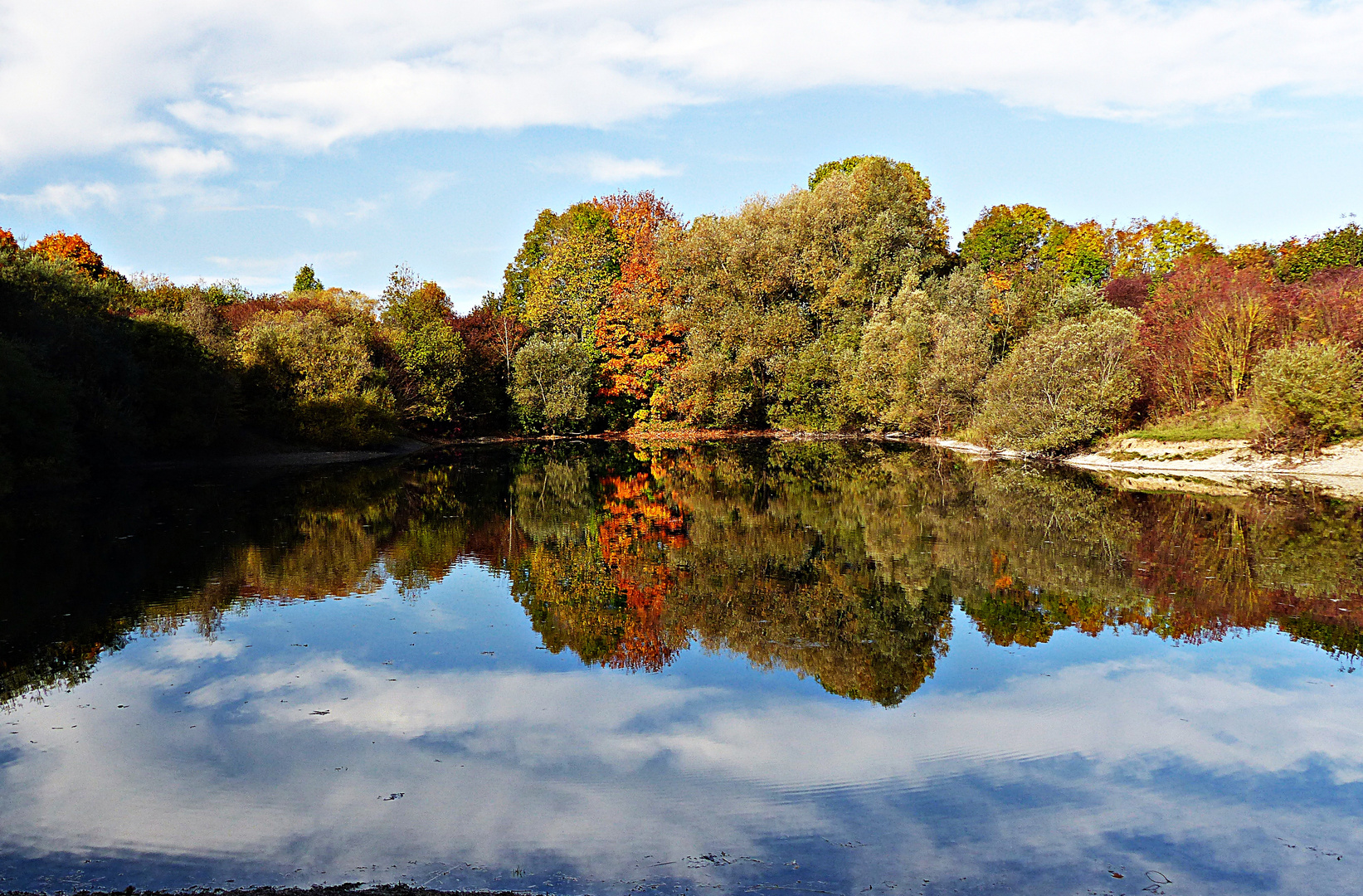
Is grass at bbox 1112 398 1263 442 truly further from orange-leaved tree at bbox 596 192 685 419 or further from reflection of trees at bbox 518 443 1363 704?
orange-leaved tree at bbox 596 192 685 419

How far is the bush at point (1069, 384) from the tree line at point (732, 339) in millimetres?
108

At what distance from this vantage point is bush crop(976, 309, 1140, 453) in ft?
106

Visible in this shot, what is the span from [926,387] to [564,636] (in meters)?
34.5

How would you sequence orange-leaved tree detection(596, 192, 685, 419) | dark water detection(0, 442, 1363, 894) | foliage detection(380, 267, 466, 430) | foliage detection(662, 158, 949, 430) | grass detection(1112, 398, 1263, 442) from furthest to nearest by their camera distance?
orange-leaved tree detection(596, 192, 685, 419) < foliage detection(662, 158, 949, 430) < foliage detection(380, 267, 466, 430) < grass detection(1112, 398, 1263, 442) < dark water detection(0, 442, 1363, 894)

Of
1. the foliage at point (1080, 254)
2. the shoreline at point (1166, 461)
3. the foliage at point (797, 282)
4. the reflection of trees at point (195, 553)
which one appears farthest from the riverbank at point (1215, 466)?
the foliage at point (1080, 254)

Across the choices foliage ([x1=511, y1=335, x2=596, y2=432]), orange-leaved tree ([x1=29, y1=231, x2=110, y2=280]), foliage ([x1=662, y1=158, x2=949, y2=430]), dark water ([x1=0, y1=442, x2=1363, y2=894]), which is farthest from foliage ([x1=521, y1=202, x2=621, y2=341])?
dark water ([x1=0, y1=442, x2=1363, y2=894])

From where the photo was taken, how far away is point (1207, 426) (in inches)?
1242

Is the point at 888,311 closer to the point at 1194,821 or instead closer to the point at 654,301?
the point at 654,301

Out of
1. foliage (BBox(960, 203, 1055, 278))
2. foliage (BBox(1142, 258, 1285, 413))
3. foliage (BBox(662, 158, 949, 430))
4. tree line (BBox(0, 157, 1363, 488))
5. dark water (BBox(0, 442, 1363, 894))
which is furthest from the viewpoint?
foliage (BBox(960, 203, 1055, 278))

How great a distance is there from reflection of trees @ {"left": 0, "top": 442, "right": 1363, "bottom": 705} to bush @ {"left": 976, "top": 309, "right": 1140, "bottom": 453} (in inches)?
286

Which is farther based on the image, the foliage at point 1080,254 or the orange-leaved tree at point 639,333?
the foliage at point 1080,254

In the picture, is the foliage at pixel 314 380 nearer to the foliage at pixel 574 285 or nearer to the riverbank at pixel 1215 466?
the foliage at pixel 574 285

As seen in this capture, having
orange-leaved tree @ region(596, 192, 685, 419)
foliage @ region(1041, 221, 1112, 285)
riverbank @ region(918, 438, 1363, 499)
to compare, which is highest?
foliage @ region(1041, 221, 1112, 285)

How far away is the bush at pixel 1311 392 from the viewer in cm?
2592
